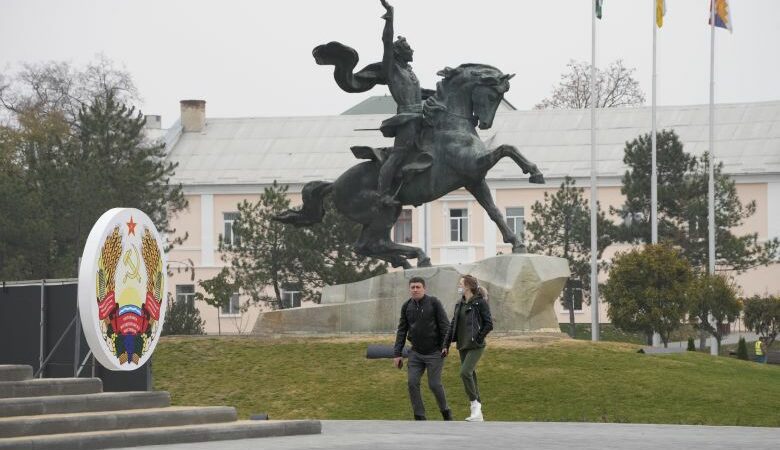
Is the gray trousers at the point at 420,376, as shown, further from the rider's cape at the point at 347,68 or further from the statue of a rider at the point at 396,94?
the rider's cape at the point at 347,68

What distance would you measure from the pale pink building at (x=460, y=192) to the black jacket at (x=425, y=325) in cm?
4530

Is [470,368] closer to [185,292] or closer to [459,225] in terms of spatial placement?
[459,225]

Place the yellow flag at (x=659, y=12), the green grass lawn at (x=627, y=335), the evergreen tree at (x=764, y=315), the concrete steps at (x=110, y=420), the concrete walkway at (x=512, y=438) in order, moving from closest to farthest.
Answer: the concrete walkway at (x=512, y=438)
the concrete steps at (x=110, y=420)
the evergreen tree at (x=764, y=315)
the yellow flag at (x=659, y=12)
the green grass lawn at (x=627, y=335)

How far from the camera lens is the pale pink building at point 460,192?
68.2 metres

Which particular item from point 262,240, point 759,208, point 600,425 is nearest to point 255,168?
point 262,240

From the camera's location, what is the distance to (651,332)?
1957 inches

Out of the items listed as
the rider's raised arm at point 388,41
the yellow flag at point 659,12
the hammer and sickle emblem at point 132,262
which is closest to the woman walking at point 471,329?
the hammer and sickle emblem at point 132,262

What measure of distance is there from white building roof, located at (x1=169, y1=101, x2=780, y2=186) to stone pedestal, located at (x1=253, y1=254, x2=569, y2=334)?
36.9 meters

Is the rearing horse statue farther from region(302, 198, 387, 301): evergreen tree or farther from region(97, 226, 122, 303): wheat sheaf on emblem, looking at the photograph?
region(302, 198, 387, 301): evergreen tree

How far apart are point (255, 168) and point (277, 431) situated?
56678 millimetres

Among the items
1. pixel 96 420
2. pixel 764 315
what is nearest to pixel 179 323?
pixel 764 315

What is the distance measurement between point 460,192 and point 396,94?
137 ft

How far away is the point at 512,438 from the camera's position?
16453 millimetres

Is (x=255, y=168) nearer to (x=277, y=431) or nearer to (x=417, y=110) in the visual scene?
(x=417, y=110)
